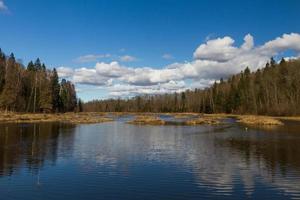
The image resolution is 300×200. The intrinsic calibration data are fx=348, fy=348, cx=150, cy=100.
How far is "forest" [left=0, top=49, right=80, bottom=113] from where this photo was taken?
101m

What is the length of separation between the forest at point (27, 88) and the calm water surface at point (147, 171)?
67.7m

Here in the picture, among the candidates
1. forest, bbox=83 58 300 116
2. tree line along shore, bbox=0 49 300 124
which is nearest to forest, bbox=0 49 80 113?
tree line along shore, bbox=0 49 300 124

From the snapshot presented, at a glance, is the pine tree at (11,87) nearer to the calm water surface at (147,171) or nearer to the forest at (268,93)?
the calm water surface at (147,171)

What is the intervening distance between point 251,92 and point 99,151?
4287 inches

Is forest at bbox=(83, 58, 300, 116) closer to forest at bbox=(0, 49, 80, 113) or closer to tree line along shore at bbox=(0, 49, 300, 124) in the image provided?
tree line along shore at bbox=(0, 49, 300, 124)

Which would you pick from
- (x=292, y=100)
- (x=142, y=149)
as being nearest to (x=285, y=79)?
(x=292, y=100)

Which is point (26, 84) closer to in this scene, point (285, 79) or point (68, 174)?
point (285, 79)

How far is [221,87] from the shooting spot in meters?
186

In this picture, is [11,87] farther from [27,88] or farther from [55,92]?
[55,92]

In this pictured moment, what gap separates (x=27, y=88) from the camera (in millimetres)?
117188

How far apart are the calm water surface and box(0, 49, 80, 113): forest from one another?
222 ft

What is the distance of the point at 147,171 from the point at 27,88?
10178 cm

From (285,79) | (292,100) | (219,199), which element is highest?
(285,79)

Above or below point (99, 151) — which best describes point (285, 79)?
above
